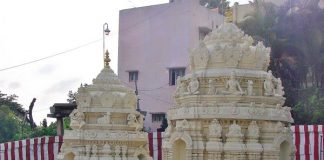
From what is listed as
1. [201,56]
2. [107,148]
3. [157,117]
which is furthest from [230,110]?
[157,117]

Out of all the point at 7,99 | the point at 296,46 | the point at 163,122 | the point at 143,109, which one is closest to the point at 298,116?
the point at 296,46

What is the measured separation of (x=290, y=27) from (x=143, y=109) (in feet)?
28.1

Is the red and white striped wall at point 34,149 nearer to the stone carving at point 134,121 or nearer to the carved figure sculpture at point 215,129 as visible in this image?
the stone carving at point 134,121

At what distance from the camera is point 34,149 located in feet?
87.6

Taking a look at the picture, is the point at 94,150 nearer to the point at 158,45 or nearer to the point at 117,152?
the point at 117,152

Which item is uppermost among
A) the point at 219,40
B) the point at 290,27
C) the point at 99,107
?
the point at 290,27

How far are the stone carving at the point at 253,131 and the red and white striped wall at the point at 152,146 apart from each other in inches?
274

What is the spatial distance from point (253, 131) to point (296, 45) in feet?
46.9

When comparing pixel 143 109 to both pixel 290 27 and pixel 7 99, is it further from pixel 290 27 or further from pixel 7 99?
pixel 7 99

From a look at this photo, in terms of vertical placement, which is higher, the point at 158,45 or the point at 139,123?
the point at 158,45

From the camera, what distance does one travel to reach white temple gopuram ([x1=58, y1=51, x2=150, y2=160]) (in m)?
19.4

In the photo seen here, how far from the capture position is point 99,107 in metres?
19.6

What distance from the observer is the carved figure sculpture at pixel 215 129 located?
45.0 feet

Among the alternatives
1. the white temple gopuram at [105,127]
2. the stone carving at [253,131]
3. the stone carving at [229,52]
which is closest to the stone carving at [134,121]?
the white temple gopuram at [105,127]
